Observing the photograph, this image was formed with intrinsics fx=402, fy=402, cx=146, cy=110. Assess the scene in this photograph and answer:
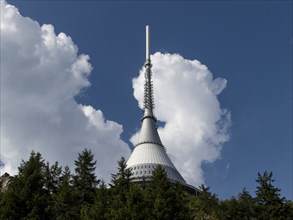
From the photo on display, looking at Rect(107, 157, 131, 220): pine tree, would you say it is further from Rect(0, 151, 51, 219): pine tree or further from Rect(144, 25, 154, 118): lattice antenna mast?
Rect(144, 25, 154, 118): lattice antenna mast

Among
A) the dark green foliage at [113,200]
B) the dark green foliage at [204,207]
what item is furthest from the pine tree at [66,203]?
the dark green foliage at [204,207]

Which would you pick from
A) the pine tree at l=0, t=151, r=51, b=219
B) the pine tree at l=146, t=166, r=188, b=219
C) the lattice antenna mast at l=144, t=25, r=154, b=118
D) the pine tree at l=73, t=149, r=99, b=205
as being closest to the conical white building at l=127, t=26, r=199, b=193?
the lattice antenna mast at l=144, t=25, r=154, b=118

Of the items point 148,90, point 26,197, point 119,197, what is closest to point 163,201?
point 119,197

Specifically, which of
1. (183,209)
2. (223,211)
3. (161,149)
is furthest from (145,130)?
(183,209)

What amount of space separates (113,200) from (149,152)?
149 feet

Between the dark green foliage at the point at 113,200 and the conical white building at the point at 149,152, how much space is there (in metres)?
24.1

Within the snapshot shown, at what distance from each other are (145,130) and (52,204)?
5439 centimetres

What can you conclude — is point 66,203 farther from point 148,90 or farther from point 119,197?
point 148,90

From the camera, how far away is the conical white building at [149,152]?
7781 cm

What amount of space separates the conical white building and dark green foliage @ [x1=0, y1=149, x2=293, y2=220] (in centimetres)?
2407

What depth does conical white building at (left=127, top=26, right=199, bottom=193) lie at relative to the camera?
255ft

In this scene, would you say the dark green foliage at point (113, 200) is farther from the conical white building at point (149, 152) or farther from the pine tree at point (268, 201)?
the conical white building at point (149, 152)

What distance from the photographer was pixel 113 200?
1570 inches

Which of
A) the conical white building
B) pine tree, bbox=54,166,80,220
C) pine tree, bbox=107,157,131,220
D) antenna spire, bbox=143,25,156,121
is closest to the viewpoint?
pine tree, bbox=107,157,131,220
